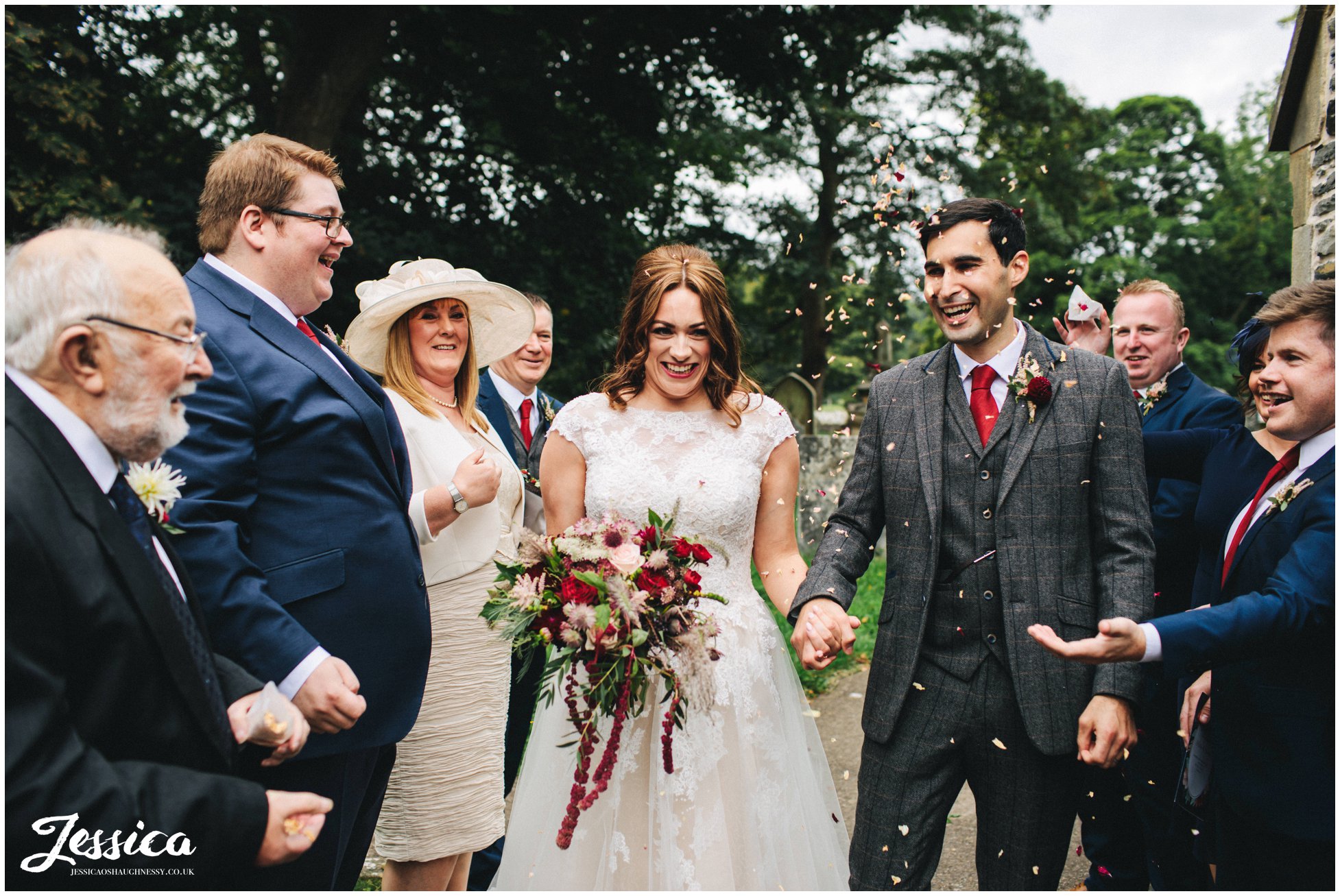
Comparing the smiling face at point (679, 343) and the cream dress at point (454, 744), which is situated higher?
the smiling face at point (679, 343)

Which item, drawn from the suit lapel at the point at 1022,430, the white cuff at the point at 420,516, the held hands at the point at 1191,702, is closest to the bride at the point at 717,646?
the white cuff at the point at 420,516

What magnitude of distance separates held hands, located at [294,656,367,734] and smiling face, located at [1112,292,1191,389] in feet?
12.6

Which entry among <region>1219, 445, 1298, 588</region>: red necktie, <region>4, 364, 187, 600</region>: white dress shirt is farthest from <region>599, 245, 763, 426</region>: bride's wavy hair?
<region>4, 364, 187, 600</region>: white dress shirt

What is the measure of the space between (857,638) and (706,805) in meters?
5.80

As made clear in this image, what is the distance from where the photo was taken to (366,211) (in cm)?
1095

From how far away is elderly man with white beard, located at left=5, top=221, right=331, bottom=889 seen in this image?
4.92 ft

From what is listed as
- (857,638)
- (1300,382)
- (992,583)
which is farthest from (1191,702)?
(857,638)

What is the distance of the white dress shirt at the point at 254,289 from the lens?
2.58 meters

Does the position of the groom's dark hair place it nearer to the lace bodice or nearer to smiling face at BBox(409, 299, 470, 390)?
the lace bodice

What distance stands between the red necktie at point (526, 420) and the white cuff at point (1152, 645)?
3665 mm

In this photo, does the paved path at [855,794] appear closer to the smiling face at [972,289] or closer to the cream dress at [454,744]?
the cream dress at [454,744]

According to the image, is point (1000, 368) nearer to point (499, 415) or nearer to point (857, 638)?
point (499, 415)

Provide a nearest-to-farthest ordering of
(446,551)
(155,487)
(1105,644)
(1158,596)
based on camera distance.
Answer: (155,487), (1105,644), (446,551), (1158,596)

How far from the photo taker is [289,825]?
177cm
